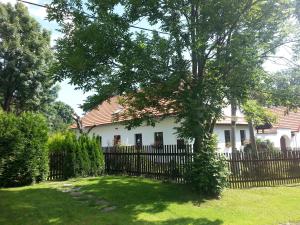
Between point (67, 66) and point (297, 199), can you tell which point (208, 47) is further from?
point (297, 199)

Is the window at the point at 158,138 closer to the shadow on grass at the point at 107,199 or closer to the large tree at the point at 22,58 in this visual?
the large tree at the point at 22,58

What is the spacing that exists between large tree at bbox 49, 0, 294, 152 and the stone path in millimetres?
3023

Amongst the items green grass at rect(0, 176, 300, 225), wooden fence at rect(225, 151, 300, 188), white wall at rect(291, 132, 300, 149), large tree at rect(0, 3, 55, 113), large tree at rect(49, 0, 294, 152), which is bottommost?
green grass at rect(0, 176, 300, 225)

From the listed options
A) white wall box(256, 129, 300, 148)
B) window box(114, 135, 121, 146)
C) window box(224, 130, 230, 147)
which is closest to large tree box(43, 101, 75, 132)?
window box(114, 135, 121, 146)

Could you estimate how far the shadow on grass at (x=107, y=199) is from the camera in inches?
343

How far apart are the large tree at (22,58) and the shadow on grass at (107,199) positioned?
20.9 m

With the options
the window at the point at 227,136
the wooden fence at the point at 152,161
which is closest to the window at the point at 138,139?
the window at the point at 227,136

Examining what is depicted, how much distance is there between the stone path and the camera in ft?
32.7

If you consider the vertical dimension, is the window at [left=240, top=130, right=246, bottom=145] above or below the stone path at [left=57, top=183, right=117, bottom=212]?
above

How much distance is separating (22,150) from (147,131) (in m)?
15.0

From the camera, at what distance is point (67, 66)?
1108 centimetres

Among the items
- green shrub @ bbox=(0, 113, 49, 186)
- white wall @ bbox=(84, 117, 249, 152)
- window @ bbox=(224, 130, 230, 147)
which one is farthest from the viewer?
window @ bbox=(224, 130, 230, 147)

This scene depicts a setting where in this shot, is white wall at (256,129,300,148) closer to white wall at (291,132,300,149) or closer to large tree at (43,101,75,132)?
white wall at (291,132,300,149)

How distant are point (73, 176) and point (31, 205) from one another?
593 centimetres
